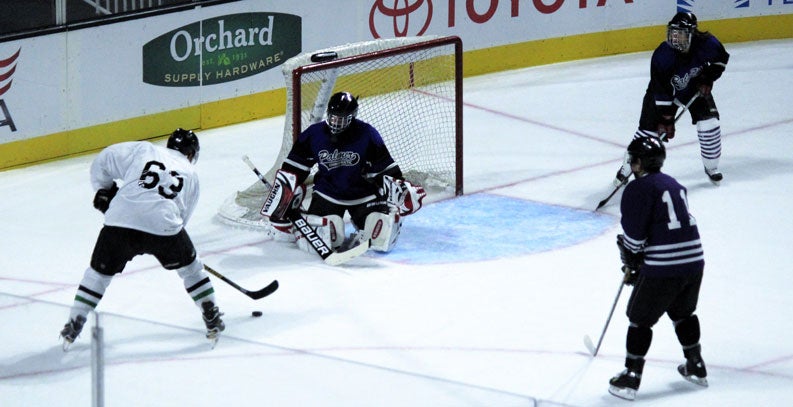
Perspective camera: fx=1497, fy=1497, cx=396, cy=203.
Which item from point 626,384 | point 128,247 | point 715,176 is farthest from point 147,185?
point 715,176

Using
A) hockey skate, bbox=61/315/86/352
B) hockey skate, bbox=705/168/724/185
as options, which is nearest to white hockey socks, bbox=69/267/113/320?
hockey skate, bbox=61/315/86/352

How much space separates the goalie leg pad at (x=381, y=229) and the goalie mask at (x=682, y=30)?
1967 millimetres

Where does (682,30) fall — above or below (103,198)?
above

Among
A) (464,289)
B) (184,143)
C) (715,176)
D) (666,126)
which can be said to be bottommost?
(464,289)

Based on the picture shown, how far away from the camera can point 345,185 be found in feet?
24.7

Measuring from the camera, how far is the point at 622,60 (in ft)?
38.3

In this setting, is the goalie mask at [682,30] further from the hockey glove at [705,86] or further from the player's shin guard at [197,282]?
the player's shin guard at [197,282]

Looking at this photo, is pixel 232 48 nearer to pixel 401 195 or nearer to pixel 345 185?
pixel 345 185

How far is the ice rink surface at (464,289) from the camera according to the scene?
167 inches

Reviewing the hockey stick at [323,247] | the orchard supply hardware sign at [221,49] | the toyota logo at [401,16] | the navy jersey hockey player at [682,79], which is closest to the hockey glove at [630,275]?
the hockey stick at [323,247]

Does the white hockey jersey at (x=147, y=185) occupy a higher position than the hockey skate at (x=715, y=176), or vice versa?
the white hockey jersey at (x=147, y=185)

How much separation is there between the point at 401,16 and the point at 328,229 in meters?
3.61

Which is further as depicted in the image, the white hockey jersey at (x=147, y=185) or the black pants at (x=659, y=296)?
the white hockey jersey at (x=147, y=185)

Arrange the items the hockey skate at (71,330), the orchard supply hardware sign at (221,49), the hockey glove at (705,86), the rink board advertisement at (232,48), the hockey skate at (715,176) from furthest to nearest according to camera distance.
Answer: the orchard supply hardware sign at (221,49)
the rink board advertisement at (232,48)
the hockey skate at (715,176)
the hockey glove at (705,86)
the hockey skate at (71,330)
